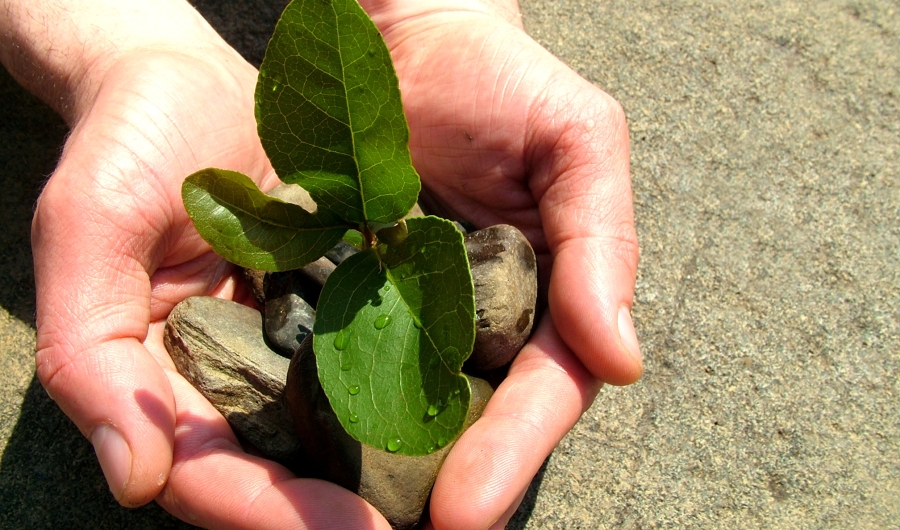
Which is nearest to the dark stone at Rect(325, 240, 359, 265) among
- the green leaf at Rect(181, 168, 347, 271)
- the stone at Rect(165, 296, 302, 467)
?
the stone at Rect(165, 296, 302, 467)

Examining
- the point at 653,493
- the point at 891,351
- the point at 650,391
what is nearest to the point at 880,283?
the point at 891,351

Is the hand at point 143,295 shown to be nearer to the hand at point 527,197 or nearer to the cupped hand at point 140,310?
the cupped hand at point 140,310

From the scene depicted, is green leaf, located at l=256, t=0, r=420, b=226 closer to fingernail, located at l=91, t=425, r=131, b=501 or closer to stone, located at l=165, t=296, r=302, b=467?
stone, located at l=165, t=296, r=302, b=467

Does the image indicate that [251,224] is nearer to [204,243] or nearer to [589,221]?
[204,243]

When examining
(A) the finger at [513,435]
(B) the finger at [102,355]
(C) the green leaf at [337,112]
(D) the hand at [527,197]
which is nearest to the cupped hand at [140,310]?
(B) the finger at [102,355]

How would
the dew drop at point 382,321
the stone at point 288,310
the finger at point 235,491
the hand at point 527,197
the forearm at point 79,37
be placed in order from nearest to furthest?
the dew drop at point 382,321, the finger at point 235,491, the hand at point 527,197, the stone at point 288,310, the forearm at point 79,37

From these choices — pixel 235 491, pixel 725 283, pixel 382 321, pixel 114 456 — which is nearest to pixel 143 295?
pixel 114 456
